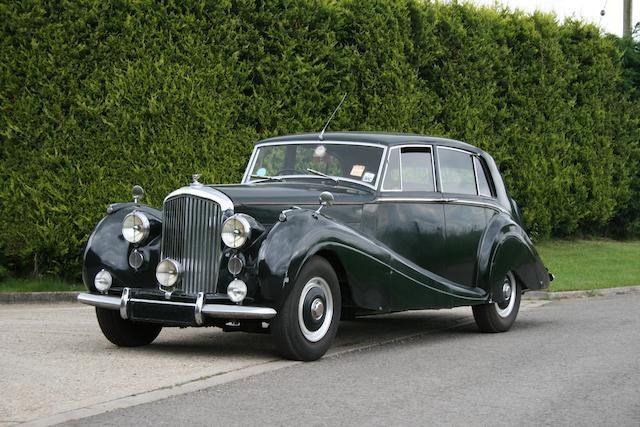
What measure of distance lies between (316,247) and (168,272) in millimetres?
1261

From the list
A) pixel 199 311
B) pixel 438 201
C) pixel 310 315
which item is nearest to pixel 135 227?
pixel 199 311

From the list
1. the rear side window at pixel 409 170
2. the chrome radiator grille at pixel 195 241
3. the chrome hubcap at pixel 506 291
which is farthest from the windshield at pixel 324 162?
the chrome hubcap at pixel 506 291

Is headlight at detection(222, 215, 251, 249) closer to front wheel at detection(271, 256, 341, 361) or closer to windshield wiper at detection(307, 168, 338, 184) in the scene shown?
front wheel at detection(271, 256, 341, 361)

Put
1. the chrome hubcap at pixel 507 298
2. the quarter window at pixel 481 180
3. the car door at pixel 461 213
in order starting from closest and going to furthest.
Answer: the car door at pixel 461 213
the chrome hubcap at pixel 507 298
the quarter window at pixel 481 180

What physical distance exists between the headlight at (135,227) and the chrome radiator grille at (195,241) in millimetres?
241

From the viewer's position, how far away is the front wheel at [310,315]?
823 centimetres

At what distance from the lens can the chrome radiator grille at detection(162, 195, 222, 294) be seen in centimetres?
858

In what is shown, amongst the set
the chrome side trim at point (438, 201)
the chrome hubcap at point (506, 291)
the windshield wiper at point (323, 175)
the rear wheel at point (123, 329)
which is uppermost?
the windshield wiper at point (323, 175)

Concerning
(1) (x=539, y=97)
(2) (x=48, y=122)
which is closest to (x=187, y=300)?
(2) (x=48, y=122)

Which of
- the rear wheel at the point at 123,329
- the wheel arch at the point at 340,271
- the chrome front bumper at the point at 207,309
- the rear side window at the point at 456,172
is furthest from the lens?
the rear side window at the point at 456,172

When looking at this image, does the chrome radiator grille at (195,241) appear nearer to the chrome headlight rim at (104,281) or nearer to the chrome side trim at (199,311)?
the chrome side trim at (199,311)

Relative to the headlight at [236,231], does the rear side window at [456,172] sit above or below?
above

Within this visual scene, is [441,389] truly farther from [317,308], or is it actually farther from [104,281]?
[104,281]

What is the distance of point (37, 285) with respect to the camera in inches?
546
